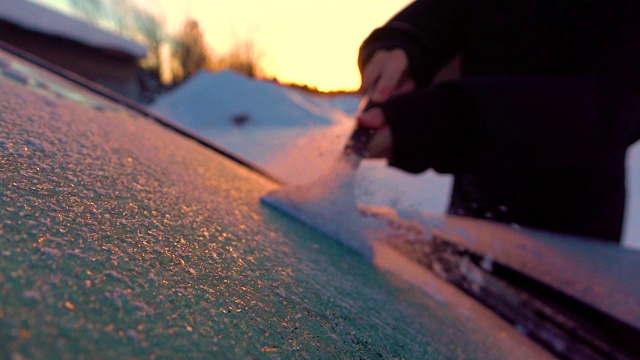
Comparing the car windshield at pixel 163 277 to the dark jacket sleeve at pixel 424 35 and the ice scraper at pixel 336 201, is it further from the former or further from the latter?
the dark jacket sleeve at pixel 424 35

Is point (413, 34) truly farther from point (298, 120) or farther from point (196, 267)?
point (298, 120)

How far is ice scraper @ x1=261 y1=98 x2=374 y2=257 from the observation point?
31.6 inches

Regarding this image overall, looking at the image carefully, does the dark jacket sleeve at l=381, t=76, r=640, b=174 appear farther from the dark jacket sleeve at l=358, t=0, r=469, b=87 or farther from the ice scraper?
the dark jacket sleeve at l=358, t=0, r=469, b=87

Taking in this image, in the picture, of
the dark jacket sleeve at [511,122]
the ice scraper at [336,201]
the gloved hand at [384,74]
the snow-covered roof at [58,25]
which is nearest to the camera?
the dark jacket sleeve at [511,122]

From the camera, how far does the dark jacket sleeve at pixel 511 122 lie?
67 cm

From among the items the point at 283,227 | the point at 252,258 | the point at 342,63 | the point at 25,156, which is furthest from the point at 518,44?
the point at 25,156

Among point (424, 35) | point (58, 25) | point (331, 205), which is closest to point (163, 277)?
point (331, 205)

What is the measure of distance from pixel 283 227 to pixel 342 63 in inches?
21.3

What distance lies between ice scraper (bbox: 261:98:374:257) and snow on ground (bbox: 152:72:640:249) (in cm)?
6

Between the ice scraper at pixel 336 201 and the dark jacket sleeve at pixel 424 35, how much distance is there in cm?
30

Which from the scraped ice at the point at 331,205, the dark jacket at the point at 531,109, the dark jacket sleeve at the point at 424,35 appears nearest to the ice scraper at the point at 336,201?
the scraped ice at the point at 331,205

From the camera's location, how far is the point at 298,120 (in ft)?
16.1

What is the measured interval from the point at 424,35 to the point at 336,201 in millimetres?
554

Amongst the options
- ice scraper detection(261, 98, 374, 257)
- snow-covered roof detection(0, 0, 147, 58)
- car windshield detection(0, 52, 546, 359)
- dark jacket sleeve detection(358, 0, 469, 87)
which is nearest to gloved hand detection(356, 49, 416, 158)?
dark jacket sleeve detection(358, 0, 469, 87)
